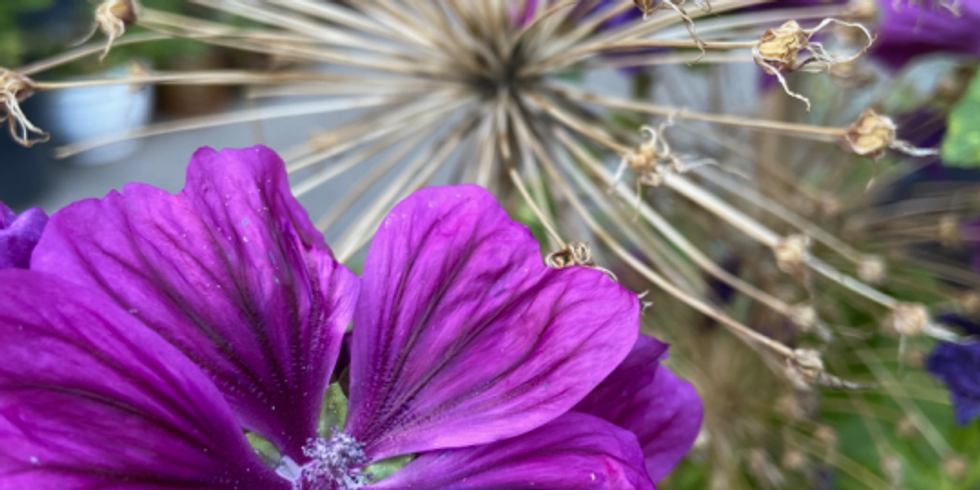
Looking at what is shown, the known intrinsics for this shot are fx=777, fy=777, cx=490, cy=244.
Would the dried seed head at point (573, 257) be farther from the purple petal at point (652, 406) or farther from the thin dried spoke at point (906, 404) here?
the thin dried spoke at point (906, 404)

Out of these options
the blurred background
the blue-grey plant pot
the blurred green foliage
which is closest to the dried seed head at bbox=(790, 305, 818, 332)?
the blurred background

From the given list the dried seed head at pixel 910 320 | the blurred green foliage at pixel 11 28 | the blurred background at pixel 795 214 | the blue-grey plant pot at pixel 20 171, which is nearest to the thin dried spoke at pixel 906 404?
the blurred background at pixel 795 214

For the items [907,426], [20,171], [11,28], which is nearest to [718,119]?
[907,426]

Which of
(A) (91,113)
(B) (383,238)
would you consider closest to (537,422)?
(B) (383,238)

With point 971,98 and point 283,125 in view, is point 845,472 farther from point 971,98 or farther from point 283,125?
point 283,125

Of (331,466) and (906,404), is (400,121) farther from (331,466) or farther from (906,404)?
(906,404)

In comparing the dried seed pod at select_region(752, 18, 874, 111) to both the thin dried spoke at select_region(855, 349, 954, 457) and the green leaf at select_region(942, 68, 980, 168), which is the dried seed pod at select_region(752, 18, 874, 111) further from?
the thin dried spoke at select_region(855, 349, 954, 457)
